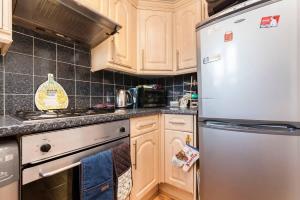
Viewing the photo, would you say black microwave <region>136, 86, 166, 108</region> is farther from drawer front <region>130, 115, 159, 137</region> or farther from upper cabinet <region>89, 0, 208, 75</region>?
drawer front <region>130, 115, 159, 137</region>

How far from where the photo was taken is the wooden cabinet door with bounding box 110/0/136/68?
58.7 inches

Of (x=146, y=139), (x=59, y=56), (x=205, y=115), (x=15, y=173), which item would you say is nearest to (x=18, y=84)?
(x=59, y=56)

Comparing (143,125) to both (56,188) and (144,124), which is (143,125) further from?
(56,188)

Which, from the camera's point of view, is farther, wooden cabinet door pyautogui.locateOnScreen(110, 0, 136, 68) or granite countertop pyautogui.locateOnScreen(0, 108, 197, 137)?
wooden cabinet door pyautogui.locateOnScreen(110, 0, 136, 68)

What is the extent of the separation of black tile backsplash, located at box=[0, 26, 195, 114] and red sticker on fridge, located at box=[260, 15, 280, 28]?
1.35 m

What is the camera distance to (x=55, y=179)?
0.76 metres

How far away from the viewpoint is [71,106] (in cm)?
137

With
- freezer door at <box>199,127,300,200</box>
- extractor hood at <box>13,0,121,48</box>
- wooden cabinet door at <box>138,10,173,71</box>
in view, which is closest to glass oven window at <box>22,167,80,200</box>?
freezer door at <box>199,127,300,200</box>

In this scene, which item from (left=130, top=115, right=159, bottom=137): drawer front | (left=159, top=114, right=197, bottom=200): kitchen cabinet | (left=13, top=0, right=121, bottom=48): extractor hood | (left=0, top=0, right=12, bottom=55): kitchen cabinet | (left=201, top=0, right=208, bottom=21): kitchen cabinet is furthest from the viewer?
(left=201, top=0, right=208, bottom=21): kitchen cabinet

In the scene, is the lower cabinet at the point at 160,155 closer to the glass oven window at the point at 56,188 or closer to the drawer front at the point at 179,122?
the drawer front at the point at 179,122

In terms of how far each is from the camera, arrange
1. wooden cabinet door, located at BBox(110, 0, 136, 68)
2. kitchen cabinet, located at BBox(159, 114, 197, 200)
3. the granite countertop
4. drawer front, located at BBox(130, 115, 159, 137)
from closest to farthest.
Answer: the granite countertop
drawer front, located at BBox(130, 115, 159, 137)
kitchen cabinet, located at BBox(159, 114, 197, 200)
wooden cabinet door, located at BBox(110, 0, 136, 68)

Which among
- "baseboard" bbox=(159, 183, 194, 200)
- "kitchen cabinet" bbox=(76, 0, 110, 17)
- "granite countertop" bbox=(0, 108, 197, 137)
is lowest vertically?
"baseboard" bbox=(159, 183, 194, 200)

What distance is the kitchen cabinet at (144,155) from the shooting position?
1268 mm

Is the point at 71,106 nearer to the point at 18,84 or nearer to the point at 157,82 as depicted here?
the point at 18,84
